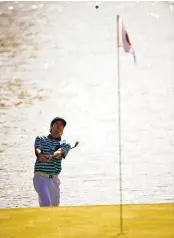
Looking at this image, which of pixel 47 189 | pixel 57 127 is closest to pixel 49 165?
pixel 47 189

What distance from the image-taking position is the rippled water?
10.6 ft

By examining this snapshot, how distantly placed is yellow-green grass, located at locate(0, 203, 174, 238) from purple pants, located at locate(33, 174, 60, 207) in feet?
0.31

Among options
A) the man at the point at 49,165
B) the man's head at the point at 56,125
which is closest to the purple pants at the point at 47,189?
the man at the point at 49,165

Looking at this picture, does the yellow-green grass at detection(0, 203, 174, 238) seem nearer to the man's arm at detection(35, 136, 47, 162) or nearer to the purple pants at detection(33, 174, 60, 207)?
the purple pants at detection(33, 174, 60, 207)

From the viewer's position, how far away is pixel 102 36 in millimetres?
3324

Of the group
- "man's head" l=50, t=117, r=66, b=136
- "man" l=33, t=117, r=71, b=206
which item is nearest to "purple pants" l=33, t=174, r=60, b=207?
"man" l=33, t=117, r=71, b=206

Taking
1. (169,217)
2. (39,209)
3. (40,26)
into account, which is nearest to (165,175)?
(169,217)

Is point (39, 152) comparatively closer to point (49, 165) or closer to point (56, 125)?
point (49, 165)

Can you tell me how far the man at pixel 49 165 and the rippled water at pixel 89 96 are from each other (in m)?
0.06

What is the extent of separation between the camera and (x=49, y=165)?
3.19 metres

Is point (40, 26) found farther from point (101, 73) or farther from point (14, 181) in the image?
point (14, 181)

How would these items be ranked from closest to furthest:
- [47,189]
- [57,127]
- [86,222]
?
1. [86,222]
2. [47,189]
3. [57,127]

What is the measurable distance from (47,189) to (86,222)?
65 centimetres

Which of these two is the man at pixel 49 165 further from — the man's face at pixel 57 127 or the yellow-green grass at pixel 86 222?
the yellow-green grass at pixel 86 222
